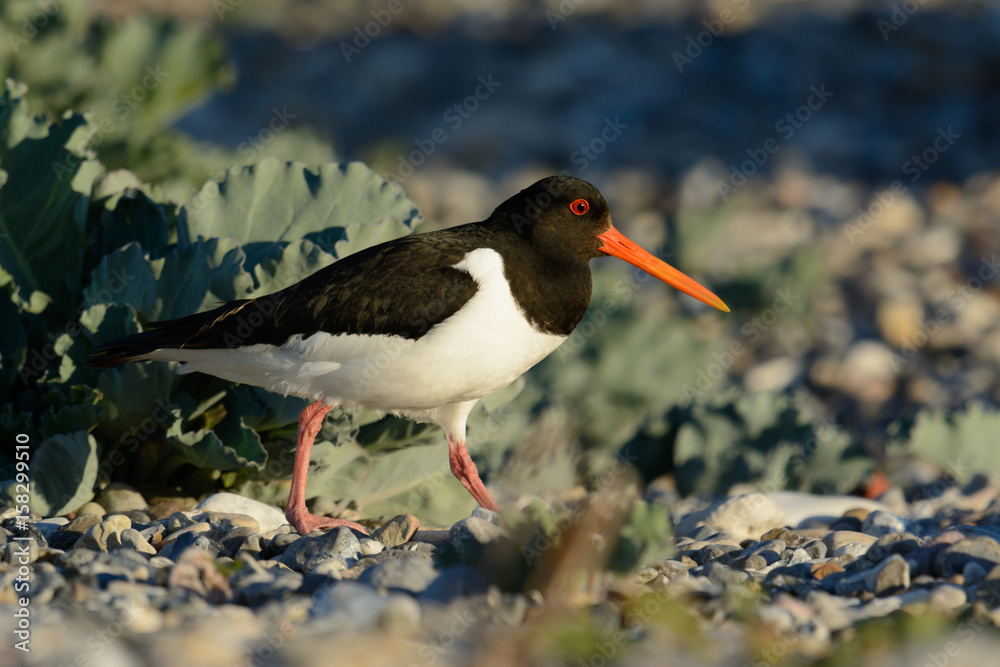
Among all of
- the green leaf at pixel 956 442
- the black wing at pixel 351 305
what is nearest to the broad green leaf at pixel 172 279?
the black wing at pixel 351 305

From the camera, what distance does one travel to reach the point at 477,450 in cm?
479

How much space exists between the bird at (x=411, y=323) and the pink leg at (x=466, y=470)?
0.21 meters

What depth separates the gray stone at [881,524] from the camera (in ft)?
13.3

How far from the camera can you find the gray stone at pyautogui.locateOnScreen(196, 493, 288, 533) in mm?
3906

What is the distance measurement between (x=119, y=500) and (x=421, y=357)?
4.51 ft

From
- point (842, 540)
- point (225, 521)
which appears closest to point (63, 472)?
point (225, 521)

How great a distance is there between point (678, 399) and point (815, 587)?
3.34m

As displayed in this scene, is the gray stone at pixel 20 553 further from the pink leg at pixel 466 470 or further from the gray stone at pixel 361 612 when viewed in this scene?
the pink leg at pixel 466 470

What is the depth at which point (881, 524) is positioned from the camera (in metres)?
4.09

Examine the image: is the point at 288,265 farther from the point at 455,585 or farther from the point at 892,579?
the point at 892,579

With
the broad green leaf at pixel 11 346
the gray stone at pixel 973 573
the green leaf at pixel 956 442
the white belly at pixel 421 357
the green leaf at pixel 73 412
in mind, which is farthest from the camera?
the green leaf at pixel 956 442

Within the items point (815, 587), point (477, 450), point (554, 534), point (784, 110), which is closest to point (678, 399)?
point (477, 450)

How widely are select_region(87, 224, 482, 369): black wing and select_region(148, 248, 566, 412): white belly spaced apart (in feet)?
0.12

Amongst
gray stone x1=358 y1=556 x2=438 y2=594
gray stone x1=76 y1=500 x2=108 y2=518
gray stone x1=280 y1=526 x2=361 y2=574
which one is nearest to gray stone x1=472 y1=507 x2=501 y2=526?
gray stone x1=280 y1=526 x2=361 y2=574
